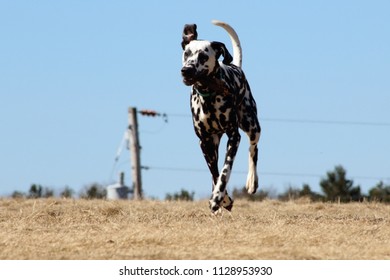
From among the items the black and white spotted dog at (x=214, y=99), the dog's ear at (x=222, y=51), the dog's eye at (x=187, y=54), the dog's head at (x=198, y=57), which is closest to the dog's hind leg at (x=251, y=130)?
the black and white spotted dog at (x=214, y=99)

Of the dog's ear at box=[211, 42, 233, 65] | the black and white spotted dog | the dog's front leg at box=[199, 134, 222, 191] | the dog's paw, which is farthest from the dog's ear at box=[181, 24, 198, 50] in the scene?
the dog's paw

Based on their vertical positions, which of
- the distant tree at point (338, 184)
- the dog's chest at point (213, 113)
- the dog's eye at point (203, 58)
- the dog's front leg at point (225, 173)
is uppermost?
the dog's eye at point (203, 58)

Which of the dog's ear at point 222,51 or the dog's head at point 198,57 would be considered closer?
the dog's head at point 198,57

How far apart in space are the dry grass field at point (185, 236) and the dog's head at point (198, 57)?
150cm

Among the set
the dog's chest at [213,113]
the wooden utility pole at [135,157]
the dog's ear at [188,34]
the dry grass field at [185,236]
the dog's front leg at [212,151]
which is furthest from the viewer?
the wooden utility pole at [135,157]

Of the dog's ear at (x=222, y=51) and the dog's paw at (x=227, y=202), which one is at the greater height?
the dog's ear at (x=222, y=51)

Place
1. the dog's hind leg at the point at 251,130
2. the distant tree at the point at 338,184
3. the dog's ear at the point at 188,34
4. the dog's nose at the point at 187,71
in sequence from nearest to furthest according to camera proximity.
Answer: the dog's nose at the point at 187,71, the dog's ear at the point at 188,34, the dog's hind leg at the point at 251,130, the distant tree at the point at 338,184

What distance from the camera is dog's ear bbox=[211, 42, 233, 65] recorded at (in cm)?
1241

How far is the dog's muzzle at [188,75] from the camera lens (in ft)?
39.0

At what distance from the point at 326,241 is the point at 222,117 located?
2.78 metres

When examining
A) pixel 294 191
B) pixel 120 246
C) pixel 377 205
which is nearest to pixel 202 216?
pixel 120 246

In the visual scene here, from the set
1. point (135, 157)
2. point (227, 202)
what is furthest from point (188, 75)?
point (135, 157)

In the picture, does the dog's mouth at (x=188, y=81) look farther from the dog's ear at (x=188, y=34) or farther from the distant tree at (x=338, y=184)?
the distant tree at (x=338, y=184)
